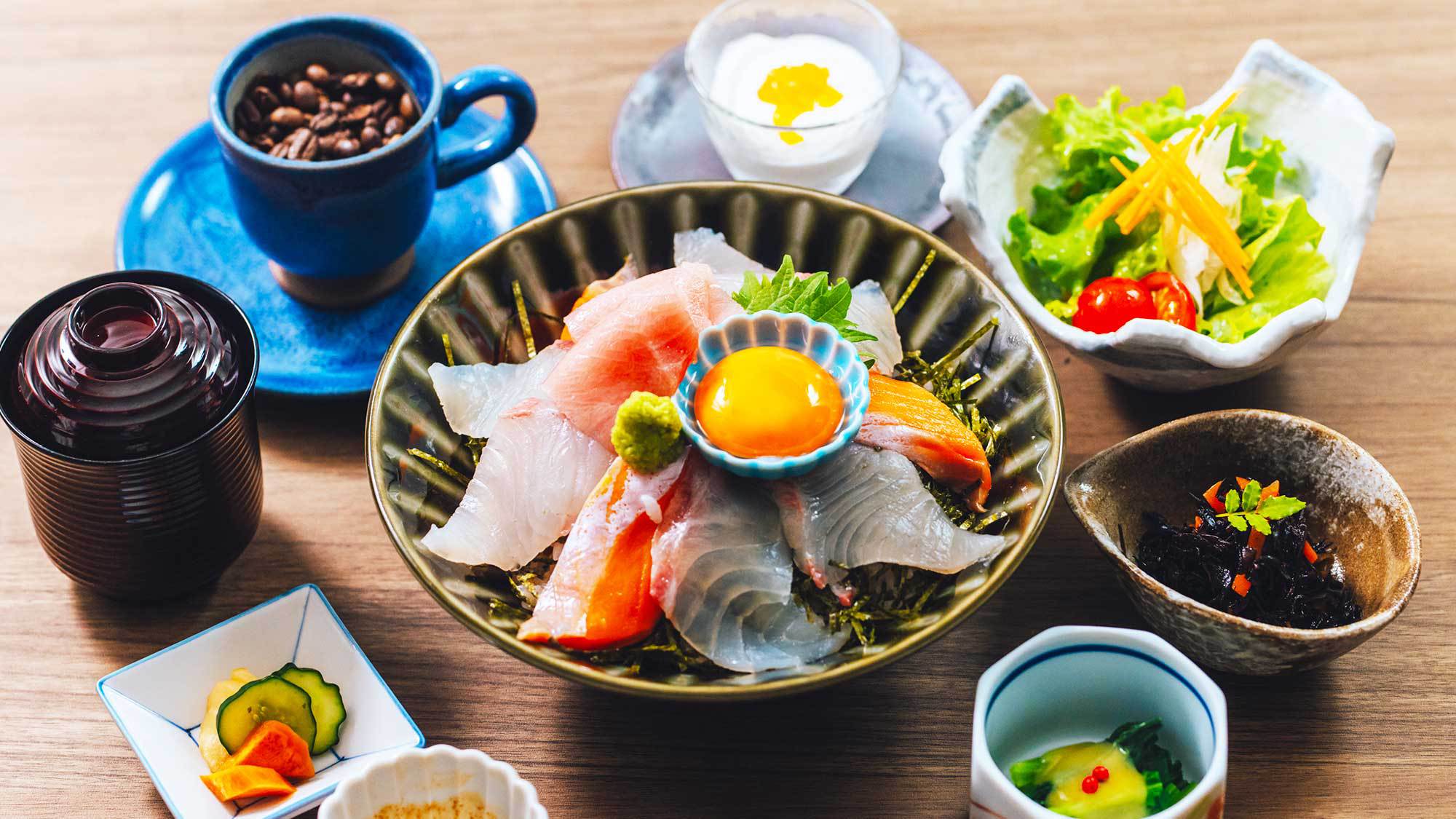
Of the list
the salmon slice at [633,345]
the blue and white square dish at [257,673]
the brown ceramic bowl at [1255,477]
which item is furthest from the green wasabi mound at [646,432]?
the brown ceramic bowl at [1255,477]

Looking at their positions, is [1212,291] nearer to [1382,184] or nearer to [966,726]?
[1382,184]

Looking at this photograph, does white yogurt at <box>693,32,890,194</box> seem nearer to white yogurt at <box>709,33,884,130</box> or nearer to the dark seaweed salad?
white yogurt at <box>709,33,884,130</box>

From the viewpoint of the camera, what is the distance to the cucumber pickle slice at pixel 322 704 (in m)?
1.91

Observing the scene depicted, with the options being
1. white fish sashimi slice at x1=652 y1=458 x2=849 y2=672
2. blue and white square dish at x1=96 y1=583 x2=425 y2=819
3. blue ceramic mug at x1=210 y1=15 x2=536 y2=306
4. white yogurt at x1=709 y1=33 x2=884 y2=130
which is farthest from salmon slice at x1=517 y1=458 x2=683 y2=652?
white yogurt at x1=709 y1=33 x2=884 y2=130

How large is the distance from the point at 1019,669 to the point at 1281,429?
2.18 feet

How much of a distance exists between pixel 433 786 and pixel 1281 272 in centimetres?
182

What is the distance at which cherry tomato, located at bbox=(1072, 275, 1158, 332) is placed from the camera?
2398mm

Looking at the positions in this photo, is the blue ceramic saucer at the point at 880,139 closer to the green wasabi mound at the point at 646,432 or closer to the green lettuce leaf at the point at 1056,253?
the green lettuce leaf at the point at 1056,253

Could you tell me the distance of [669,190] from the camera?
7.59 ft

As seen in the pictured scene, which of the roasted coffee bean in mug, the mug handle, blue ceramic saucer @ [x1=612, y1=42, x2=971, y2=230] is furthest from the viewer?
blue ceramic saucer @ [x1=612, y1=42, x2=971, y2=230]

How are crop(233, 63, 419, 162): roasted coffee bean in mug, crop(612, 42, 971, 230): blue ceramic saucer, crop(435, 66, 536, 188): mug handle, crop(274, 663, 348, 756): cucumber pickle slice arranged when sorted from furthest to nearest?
crop(612, 42, 971, 230): blue ceramic saucer, crop(435, 66, 536, 188): mug handle, crop(233, 63, 419, 162): roasted coffee bean in mug, crop(274, 663, 348, 756): cucumber pickle slice

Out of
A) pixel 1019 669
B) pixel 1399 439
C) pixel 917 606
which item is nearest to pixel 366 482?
pixel 917 606

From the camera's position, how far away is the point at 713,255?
2289 millimetres

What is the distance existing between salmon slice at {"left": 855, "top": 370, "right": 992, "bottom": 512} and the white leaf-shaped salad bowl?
32 centimetres
